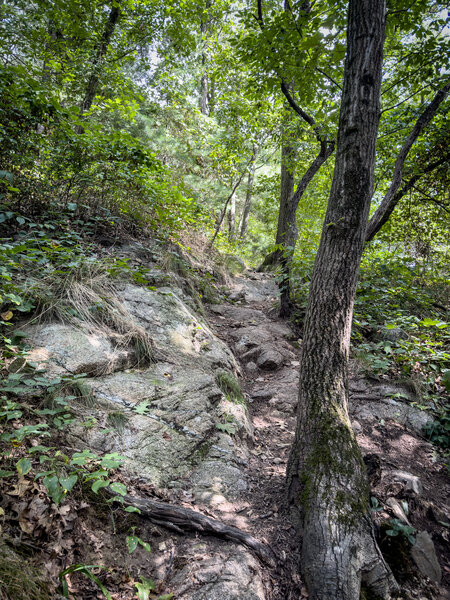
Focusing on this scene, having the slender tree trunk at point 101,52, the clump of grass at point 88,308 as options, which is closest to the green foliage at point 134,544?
the clump of grass at point 88,308

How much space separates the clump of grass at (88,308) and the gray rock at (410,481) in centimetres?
287

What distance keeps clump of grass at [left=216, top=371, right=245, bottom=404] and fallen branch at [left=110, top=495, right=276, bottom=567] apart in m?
1.69

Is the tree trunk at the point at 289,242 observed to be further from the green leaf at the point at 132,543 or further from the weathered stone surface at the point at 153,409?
the green leaf at the point at 132,543

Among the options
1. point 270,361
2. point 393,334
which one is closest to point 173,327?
point 270,361

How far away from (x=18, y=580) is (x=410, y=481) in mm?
3162

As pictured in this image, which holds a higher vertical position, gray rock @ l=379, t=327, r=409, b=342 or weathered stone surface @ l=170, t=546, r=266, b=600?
gray rock @ l=379, t=327, r=409, b=342

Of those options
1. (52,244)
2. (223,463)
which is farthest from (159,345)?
(52,244)

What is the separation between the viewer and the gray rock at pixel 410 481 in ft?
9.12

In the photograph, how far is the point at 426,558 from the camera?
2.35m

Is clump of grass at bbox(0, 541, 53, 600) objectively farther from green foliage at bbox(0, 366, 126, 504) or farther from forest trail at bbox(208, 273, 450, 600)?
forest trail at bbox(208, 273, 450, 600)

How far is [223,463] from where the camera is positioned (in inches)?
109

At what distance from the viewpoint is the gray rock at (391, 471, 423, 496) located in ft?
9.12

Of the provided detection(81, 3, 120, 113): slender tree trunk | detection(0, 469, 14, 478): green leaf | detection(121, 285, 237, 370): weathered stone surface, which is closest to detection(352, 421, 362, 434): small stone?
detection(121, 285, 237, 370): weathered stone surface

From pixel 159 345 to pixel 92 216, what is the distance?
2.87 metres
